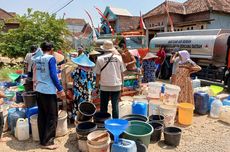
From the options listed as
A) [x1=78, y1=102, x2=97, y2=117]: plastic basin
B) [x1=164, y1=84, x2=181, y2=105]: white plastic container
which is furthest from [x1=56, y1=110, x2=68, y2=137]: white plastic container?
[x1=164, y1=84, x2=181, y2=105]: white plastic container

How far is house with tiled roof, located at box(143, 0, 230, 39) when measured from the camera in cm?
1639

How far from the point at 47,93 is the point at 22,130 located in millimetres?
1096

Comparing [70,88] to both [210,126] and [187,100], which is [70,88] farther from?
[210,126]

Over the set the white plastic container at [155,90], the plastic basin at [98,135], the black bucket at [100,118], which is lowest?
the plastic basin at [98,135]

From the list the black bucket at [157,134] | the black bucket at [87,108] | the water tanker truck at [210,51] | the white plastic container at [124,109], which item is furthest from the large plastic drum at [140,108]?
the water tanker truck at [210,51]

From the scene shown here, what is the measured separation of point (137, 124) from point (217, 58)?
22.0ft

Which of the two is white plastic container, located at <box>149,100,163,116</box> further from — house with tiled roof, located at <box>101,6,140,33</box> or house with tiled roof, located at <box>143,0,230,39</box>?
house with tiled roof, located at <box>101,6,140,33</box>

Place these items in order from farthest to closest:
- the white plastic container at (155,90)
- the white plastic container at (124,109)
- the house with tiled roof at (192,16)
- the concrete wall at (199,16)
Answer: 1. the concrete wall at (199,16)
2. the house with tiled roof at (192,16)
3. the white plastic container at (155,90)
4. the white plastic container at (124,109)

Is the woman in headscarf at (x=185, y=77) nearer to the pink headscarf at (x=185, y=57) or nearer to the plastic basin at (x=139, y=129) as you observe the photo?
the pink headscarf at (x=185, y=57)

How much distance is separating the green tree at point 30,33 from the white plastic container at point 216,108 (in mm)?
10571

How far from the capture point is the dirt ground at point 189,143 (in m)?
3.96

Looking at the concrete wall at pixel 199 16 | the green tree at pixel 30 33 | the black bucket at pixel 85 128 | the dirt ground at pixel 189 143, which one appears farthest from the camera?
the concrete wall at pixel 199 16

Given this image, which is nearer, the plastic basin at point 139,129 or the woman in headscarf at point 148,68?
the plastic basin at point 139,129

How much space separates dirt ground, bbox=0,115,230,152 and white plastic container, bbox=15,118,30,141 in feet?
0.32
